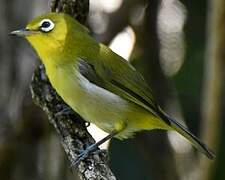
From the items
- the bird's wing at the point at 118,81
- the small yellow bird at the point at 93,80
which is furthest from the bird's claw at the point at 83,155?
the bird's wing at the point at 118,81

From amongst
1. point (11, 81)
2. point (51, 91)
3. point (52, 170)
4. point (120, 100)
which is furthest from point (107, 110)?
point (11, 81)

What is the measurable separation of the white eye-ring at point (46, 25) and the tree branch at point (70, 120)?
0.22m

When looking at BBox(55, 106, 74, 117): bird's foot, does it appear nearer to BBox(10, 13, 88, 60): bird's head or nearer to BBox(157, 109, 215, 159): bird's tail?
BBox(10, 13, 88, 60): bird's head

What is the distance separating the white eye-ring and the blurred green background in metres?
0.93

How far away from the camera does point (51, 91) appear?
16.9 ft

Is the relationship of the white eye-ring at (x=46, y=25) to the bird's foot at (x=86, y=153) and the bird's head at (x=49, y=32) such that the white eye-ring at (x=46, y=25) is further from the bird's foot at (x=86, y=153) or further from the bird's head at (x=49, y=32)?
the bird's foot at (x=86, y=153)

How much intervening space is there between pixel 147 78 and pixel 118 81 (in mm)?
1578

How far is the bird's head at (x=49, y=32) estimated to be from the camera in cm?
487

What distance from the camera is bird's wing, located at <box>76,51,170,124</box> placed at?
4.98 meters

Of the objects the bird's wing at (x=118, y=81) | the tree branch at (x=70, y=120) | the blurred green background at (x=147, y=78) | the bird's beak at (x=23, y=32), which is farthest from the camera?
the blurred green background at (x=147, y=78)

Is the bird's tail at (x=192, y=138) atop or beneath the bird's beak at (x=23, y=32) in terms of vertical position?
beneath

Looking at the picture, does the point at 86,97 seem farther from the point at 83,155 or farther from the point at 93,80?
the point at 83,155

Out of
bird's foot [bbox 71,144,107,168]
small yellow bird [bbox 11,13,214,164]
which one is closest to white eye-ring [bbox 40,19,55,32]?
small yellow bird [bbox 11,13,214,164]

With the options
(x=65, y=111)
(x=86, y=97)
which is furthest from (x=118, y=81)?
(x=65, y=111)
